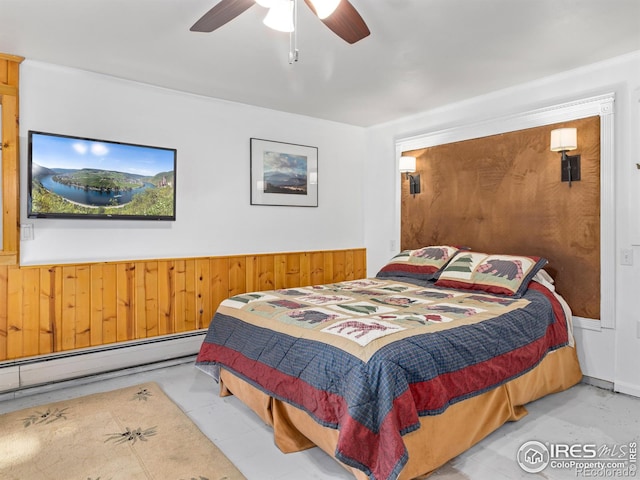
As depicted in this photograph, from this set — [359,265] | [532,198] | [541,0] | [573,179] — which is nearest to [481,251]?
[532,198]

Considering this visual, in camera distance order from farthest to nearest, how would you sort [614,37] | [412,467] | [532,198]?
[532,198], [614,37], [412,467]

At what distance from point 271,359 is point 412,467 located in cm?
87

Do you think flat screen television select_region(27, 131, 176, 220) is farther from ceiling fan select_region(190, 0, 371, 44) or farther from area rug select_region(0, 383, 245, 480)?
ceiling fan select_region(190, 0, 371, 44)

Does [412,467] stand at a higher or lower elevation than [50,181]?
lower

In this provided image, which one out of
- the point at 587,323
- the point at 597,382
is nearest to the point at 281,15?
the point at 587,323

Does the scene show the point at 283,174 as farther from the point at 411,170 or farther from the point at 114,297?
the point at 114,297

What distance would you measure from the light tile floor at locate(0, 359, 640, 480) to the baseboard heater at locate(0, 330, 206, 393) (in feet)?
0.24

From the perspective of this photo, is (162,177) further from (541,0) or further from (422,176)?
(541,0)

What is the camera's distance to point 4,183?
2.81 metres

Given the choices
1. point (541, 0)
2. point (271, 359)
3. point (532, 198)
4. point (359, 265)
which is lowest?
point (271, 359)

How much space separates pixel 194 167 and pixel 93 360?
1791 mm

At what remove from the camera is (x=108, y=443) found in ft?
7.30

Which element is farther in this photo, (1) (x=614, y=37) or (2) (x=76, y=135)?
(2) (x=76, y=135)

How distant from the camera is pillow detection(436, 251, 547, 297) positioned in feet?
9.71
